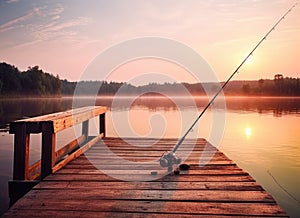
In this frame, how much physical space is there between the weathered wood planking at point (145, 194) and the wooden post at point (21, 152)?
1.21ft

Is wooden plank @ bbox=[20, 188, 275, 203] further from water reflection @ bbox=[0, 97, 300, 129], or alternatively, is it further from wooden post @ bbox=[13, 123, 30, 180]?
water reflection @ bbox=[0, 97, 300, 129]

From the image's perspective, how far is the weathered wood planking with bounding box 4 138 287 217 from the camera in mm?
3002

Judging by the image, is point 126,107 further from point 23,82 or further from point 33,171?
point 23,82

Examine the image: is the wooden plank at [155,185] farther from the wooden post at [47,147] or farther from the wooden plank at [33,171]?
the wooden plank at [33,171]

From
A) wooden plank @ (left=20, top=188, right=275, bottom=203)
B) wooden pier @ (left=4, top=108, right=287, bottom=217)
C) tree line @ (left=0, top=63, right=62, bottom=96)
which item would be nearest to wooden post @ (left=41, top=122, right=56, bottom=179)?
wooden pier @ (left=4, top=108, right=287, bottom=217)

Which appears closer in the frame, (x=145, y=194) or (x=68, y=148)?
(x=145, y=194)

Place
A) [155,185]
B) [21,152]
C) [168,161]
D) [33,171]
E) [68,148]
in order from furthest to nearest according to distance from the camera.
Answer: [68,148] → [33,171] → [168,161] → [21,152] → [155,185]

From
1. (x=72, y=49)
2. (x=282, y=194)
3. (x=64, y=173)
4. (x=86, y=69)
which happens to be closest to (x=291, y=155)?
(x=282, y=194)

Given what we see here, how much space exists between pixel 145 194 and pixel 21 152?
75.5 inches

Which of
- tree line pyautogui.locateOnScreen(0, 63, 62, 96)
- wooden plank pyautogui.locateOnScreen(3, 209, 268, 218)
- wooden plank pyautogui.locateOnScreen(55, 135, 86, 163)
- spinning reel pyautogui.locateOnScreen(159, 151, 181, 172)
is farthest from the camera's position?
tree line pyautogui.locateOnScreen(0, 63, 62, 96)

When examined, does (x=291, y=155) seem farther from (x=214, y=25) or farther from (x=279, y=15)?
(x=214, y=25)

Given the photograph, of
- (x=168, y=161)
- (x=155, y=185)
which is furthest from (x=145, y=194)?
(x=168, y=161)

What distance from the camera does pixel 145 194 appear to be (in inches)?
139

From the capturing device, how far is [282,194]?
6.73 meters
